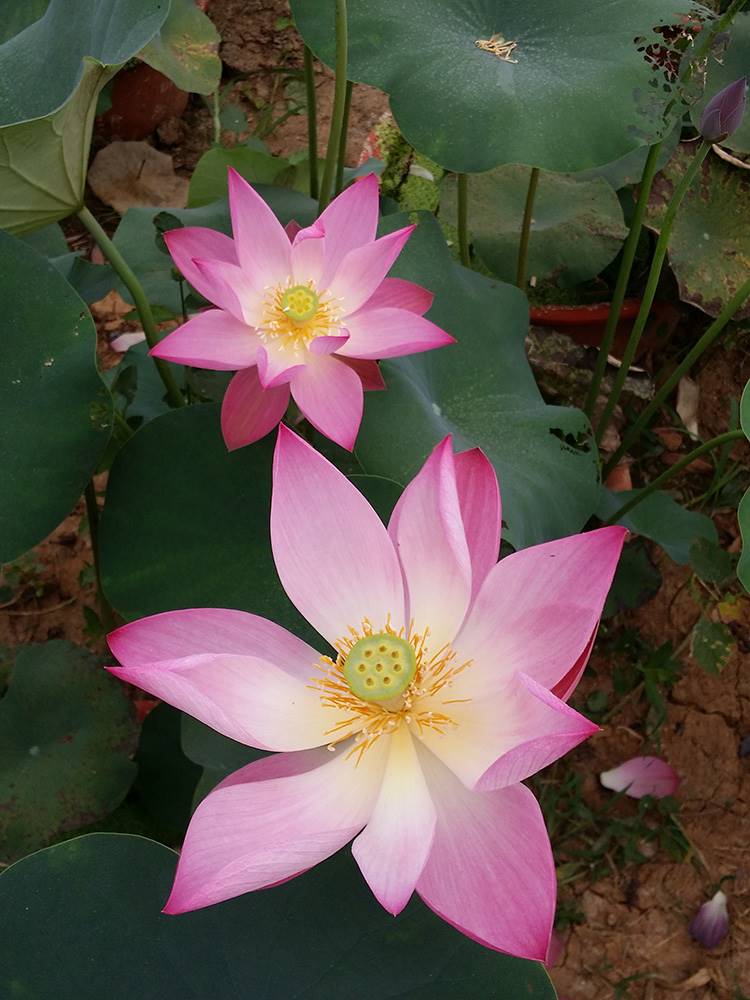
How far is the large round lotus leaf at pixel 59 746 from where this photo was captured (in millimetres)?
1191

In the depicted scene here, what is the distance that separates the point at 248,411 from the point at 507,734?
1.52 feet

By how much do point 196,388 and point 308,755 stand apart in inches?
31.7

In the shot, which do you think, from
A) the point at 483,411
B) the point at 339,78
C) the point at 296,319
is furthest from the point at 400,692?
the point at 339,78

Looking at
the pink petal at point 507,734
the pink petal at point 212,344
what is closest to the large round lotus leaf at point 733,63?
the pink petal at point 212,344

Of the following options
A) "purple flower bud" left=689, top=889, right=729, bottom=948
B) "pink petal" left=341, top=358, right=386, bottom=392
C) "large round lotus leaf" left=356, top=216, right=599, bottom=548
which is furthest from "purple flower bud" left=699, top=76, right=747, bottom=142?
"purple flower bud" left=689, top=889, right=729, bottom=948

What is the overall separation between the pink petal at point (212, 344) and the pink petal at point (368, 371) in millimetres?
113

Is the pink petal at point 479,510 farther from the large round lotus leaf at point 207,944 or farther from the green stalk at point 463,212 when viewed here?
the green stalk at point 463,212

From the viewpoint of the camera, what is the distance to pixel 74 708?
1257 mm

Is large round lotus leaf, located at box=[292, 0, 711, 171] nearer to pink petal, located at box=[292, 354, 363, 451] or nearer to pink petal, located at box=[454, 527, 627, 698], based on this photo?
pink petal, located at box=[292, 354, 363, 451]

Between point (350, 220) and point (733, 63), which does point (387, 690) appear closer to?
point (350, 220)

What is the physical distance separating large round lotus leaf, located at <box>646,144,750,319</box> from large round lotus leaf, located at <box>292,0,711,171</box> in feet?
2.13

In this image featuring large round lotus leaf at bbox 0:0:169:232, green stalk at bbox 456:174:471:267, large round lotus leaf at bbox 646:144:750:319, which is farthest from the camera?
large round lotus leaf at bbox 646:144:750:319

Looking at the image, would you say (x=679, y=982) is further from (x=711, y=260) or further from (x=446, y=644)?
(x=711, y=260)

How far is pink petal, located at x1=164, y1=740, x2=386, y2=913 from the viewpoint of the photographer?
0.57 meters
